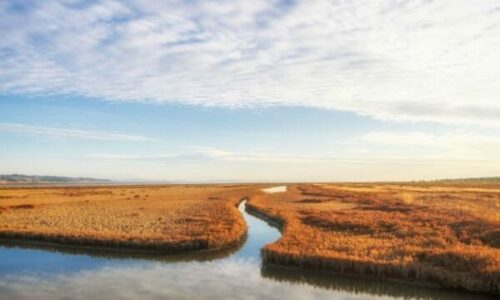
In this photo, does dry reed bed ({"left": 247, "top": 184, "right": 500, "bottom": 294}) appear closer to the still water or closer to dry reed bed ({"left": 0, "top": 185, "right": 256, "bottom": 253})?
the still water

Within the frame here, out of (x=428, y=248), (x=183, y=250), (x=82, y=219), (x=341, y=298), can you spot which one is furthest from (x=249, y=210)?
(x=341, y=298)

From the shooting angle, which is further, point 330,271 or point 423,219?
point 423,219

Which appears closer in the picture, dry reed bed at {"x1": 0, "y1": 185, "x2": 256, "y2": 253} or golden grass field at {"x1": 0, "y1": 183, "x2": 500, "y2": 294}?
golden grass field at {"x1": 0, "y1": 183, "x2": 500, "y2": 294}

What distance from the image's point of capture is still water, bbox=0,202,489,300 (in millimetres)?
21047

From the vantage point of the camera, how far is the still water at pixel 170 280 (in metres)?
21.0

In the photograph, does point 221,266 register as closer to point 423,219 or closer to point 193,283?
point 193,283

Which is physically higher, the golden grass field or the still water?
the golden grass field

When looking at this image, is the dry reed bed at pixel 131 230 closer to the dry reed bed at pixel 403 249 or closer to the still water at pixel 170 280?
the still water at pixel 170 280

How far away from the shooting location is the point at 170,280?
23312 mm

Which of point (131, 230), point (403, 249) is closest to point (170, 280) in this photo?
point (403, 249)

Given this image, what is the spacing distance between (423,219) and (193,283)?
25.2 m

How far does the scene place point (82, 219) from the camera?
4328 centimetres

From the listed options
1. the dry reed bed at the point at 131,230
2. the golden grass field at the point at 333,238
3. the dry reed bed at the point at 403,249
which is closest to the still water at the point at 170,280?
the dry reed bed at the point at 403,249

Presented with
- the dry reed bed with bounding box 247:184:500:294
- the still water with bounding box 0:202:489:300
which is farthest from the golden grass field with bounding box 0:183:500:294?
the still water with bounding box 0:202:489:300
